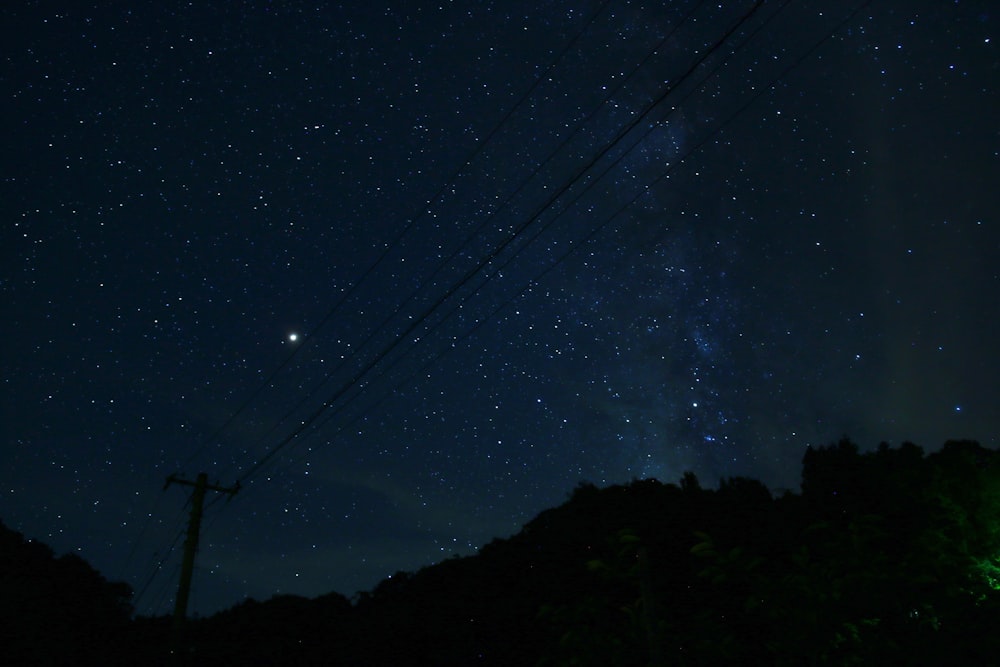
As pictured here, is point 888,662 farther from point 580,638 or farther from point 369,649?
point 369,649

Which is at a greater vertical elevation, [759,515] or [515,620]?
[759,515]

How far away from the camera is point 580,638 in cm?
1113

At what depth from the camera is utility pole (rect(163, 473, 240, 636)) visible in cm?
1542

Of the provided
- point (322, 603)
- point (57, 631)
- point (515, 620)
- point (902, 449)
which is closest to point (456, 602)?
point (515, 620)

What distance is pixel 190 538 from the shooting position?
16500 mm

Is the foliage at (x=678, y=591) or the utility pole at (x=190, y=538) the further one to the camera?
→ the utility pole at (x=190, y=538)

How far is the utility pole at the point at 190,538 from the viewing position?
15422mm

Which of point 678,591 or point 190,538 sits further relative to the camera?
point 678,591

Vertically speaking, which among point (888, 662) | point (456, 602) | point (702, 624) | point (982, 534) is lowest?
point (888, 662)

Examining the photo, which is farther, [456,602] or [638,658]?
[456,602]

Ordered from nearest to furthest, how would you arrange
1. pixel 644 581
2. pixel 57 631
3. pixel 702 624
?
pixel 644 581, pixel 702 624, pixel 57 631

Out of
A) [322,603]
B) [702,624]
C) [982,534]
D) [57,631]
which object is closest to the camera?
[702,624]

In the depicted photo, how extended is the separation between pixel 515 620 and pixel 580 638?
14.8 m

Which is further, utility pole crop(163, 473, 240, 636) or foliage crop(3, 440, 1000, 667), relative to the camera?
utility pole crop(163, 473, 240, 636)
